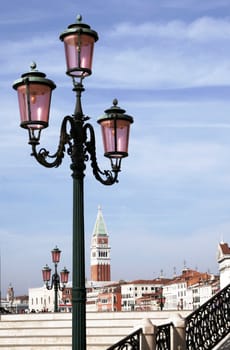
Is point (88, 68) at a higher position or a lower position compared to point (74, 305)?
higher

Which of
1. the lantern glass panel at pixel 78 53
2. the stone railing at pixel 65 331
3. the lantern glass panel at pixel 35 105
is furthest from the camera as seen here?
the stone railing at pixel 65 331

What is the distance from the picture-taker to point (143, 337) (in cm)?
1138

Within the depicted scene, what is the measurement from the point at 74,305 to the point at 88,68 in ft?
9.50

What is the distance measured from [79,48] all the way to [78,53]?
0.06m

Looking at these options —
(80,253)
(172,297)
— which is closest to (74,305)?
(80,253)

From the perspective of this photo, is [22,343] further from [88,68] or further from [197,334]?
[88,68]

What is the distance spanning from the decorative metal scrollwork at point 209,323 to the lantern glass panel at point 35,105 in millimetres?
6884

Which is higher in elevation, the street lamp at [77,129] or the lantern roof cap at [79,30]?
the lantern roof cap at [79,30]

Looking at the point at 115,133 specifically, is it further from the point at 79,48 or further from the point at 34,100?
the point at 34,100

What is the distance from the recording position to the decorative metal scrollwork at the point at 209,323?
13.2 meters

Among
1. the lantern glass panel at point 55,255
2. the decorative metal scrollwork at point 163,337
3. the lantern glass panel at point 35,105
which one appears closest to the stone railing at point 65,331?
the decorative metal scrollwork at point 163,337

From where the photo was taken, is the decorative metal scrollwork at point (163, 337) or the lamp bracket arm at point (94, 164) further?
the decorative metal scrollwork at point (163, 337)

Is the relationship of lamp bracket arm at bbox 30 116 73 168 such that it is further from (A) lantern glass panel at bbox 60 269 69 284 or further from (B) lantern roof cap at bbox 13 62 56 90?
(A) lantern glass panel at bbox 60 269 69 284

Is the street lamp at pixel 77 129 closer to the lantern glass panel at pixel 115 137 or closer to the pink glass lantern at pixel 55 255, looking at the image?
the lantern glass panel at pixel 115 137
